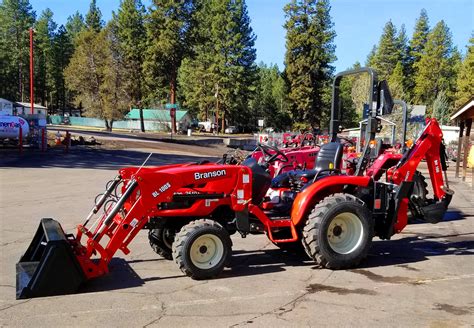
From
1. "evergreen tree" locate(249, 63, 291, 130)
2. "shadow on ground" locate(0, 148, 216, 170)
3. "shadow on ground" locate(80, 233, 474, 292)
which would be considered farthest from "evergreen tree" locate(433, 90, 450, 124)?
"shadow on ground" locate(80, 233, 474, 292)

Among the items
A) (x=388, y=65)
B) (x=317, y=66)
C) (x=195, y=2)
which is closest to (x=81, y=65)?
(x=195, y=2)

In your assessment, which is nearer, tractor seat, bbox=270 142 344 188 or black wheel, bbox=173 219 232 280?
black wheel, bbox=173 219 232 280

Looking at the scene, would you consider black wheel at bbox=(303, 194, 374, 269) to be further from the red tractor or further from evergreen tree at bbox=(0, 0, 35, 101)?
evergreen tree at bbox=(0, 0, 35, 101)

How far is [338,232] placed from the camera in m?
6.52

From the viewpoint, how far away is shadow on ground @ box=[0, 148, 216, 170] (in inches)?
804

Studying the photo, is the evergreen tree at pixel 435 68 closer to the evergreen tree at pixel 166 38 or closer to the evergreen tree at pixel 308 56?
the evergreen tree at pixel 308 56

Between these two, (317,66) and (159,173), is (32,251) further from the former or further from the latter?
(317,66)

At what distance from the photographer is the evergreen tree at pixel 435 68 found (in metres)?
77.8

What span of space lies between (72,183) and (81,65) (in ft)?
155

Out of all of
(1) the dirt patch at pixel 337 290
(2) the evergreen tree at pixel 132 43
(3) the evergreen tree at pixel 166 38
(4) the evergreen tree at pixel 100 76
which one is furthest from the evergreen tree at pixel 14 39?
(1) the dirt patch at pixel 337 290

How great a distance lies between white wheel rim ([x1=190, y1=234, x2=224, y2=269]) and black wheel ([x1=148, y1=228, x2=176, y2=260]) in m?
0.79

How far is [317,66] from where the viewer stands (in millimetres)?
64125

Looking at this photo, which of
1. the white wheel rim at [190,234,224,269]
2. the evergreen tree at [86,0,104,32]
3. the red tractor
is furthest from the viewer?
Answer: the evergreen tree at [86,0,104,32]

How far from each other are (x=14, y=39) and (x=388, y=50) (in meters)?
62.7
